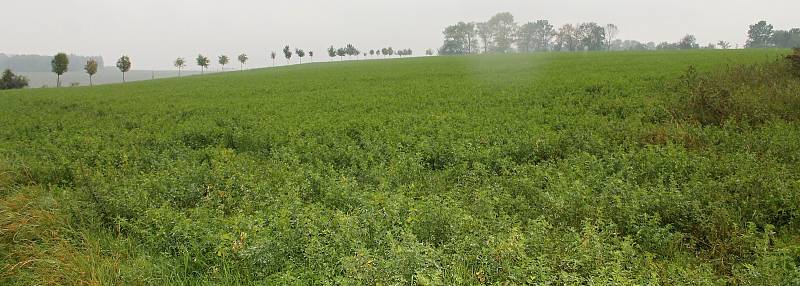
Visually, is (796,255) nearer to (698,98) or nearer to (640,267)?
(640,267)

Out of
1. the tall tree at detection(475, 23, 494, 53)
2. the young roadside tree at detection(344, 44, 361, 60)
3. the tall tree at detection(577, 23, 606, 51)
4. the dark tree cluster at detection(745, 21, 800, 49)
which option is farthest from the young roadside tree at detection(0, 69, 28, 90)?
the dark tree cluster at detection(745, 21, 800, 49)

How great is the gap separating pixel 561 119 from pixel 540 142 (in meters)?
3.50

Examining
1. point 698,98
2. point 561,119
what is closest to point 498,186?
point 561,119

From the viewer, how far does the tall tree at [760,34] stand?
4520 inches

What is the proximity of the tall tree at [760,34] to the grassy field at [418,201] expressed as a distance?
13599cm

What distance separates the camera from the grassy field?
16.8ft

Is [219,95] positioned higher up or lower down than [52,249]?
higher up

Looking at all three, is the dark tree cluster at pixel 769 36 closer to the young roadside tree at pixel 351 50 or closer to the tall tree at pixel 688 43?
the tall tree at pixel 688 43

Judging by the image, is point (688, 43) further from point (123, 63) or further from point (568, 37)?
point (123, 63)

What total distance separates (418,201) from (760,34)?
15063cm

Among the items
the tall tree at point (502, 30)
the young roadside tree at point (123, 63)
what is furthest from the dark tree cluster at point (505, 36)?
the young roadside tree at point (123, 63)

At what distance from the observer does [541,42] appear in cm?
14225

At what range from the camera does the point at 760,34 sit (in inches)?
4579

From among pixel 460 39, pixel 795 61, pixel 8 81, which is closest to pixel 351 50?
pixel 460 39
